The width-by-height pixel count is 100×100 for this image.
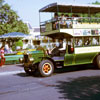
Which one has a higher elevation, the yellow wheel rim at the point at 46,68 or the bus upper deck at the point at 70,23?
the bus upper deck at the point at 70,23

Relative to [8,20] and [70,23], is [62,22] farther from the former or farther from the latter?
[8,20]

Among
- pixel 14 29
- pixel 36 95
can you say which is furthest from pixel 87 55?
pixel 14 29

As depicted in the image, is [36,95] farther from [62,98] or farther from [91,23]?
[91,23]

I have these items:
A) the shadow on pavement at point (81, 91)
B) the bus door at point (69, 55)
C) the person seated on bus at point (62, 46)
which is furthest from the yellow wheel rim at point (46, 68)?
the shadow on pavement at point (81, 91)

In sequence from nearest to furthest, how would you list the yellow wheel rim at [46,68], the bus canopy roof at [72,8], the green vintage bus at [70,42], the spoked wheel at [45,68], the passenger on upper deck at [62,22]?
1. the spoked wheel at [45,68]
2. the yellow wheel rim at [46,68]
3. the green vintage bus at [70,42]
4. the passenger on upper deck at [62,22]
5. the bus canopy roof at [72,8]

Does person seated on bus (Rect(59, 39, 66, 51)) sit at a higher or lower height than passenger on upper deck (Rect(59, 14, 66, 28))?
lower

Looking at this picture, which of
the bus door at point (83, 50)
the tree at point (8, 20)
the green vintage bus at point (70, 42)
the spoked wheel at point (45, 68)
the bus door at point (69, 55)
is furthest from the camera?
the tree at point (8, 20)

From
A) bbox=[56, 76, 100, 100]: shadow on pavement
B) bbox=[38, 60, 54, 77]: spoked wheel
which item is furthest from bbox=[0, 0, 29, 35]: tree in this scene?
bbox=[56, 76, 100, 100]: shadow on pavement

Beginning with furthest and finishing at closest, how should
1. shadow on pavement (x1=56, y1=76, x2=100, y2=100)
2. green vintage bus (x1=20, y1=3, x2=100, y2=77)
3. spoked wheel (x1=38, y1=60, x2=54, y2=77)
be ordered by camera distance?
green vintage bus (x1=20, y1=3, x2=100, y2=77)
spoked wheel (x1=38, y1=60, x2=54, y2=77)
shadow on pavement (x1=56, y1=76, x2=100, y2=100)

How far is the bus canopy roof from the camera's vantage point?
11688 mm

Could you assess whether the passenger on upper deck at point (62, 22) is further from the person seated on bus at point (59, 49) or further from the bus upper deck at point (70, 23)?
the person seated on bus at point (59, 49)

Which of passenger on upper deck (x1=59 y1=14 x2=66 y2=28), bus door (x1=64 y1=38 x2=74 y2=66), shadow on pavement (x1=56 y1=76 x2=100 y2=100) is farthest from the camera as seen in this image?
passenger on upper deck (x1=59 y1=14 x2=66 y2=28)

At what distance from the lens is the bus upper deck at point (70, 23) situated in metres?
11.2

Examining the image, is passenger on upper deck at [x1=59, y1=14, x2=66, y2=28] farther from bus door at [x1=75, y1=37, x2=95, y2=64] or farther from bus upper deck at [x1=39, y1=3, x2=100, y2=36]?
bus door at [x1=75, y1=37, x2=95, y2=64]
